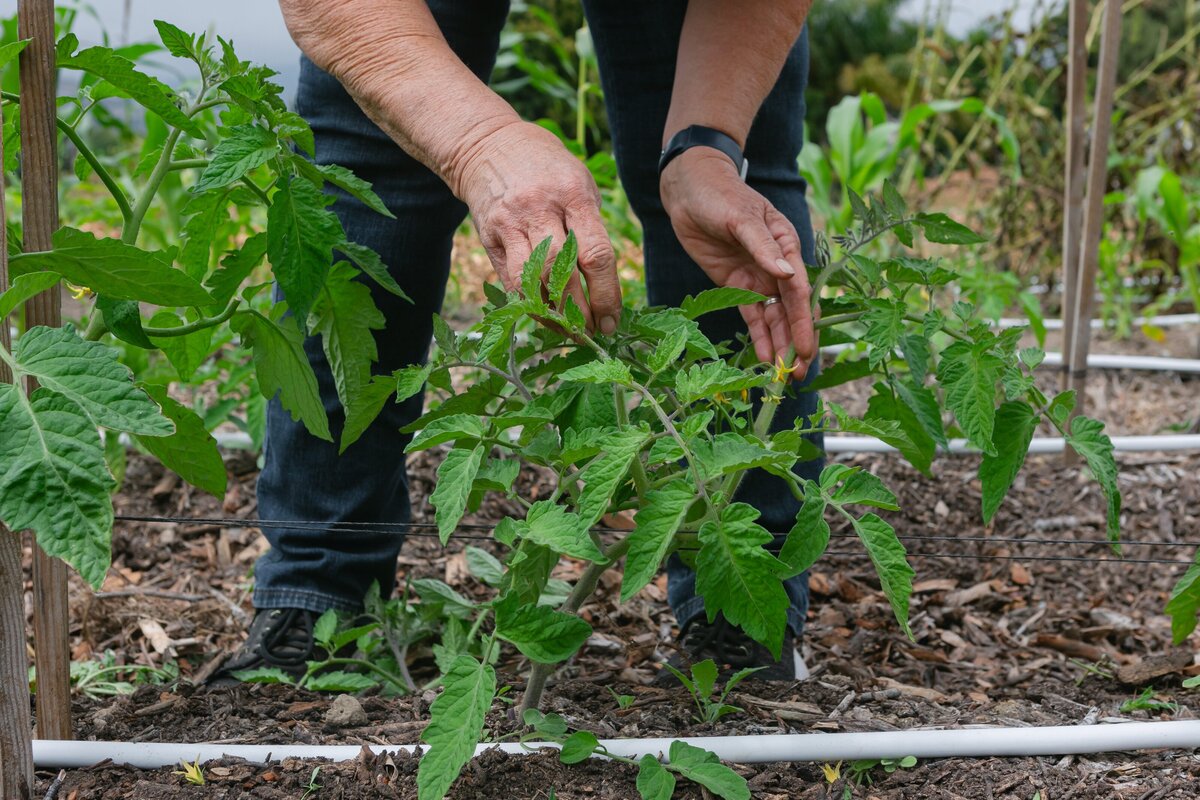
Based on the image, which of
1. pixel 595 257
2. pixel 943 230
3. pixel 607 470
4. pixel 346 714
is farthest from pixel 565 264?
pixel 346 714

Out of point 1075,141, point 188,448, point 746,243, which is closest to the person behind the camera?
point 188,448

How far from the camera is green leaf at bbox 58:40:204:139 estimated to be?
106 centimetres

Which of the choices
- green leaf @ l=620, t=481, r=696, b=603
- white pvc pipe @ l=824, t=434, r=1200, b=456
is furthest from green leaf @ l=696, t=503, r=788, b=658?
white pvc pipe @ l=824, t=434, r=1200, b=456

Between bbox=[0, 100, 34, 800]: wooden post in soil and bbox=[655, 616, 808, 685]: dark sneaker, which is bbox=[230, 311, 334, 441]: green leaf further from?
bbox=[655, 616, 808, 685]: dark sneaker

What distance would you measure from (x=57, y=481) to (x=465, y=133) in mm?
532

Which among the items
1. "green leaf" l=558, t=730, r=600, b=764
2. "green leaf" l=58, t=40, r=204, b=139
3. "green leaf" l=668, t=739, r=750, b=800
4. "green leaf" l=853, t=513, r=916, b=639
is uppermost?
"green leaf" l=58, t=40, r=204, b=139

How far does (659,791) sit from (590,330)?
1.49 ft

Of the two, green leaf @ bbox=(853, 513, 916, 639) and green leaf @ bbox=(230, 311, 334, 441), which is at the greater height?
green leaf @ bbox=(230, 311, 334, 441)

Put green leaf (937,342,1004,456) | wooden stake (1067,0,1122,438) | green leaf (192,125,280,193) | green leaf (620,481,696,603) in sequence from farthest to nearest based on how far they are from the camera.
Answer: wooden stake (1067,0,1122,438), green leaf (937,342,1004,456), green leaf (192,125,280,193), green leaf (620,481,696,603)

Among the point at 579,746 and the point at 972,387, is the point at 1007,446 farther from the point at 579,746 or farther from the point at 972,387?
the point at 579,746

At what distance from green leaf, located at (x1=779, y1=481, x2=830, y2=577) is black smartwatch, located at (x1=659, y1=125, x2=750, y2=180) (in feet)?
1.66

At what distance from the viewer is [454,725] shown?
970mm

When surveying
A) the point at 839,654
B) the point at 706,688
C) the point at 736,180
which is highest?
the point at 736,180

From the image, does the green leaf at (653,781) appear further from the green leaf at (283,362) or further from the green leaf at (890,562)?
the green leaf at (283,362)
